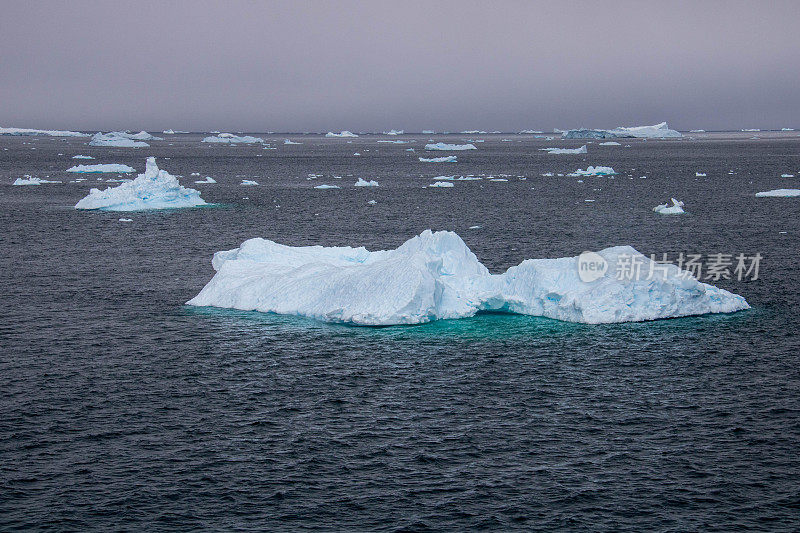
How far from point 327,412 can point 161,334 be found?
8624 mm

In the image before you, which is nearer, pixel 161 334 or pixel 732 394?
pixel 732 394

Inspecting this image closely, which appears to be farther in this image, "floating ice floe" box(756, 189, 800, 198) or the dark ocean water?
"floating ice floe" box(756, 189, 800, 198)

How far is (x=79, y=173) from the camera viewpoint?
96.4 meters

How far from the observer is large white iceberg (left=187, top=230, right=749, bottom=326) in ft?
84.8

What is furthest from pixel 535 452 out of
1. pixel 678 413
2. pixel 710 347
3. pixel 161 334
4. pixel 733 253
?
pixel 733 253

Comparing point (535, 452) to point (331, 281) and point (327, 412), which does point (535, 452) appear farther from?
point (331, 281)

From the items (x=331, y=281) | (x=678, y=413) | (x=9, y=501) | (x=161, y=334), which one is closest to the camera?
(x=9, y=501)

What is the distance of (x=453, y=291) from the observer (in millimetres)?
27141

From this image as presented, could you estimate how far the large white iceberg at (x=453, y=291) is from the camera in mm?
25859

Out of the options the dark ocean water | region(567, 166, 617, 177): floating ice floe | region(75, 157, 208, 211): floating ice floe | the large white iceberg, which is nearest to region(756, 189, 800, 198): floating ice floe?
region(567, 166, 617, 177): floating ice floe

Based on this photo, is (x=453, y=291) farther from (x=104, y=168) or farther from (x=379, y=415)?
(x=104, y=168)

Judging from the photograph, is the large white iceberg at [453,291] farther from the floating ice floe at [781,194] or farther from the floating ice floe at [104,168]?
the floating ice floe at [104,168]

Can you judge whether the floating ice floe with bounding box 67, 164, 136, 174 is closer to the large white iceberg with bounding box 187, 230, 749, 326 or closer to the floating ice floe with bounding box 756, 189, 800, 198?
the floating ice floe with bounding box 756, 189, 800, 198

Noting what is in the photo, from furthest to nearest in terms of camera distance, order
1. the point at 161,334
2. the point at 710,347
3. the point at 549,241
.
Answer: the point at 549,241 → the point at 161,334 → the point at 710,347
